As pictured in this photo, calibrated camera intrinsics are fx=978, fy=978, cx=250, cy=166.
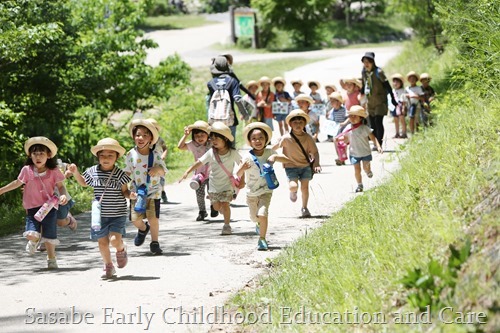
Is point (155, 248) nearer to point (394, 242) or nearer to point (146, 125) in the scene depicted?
point (146, 125)

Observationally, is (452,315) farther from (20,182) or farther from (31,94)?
(31,94)

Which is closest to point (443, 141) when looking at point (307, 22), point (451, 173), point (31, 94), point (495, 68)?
point (495, 68)

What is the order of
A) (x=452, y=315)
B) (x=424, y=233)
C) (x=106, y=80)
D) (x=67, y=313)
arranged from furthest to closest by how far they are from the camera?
(x=106, y=80), (x=67, y=313), (x=424, y=233), (x=452, y=315)

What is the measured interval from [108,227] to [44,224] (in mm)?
1078

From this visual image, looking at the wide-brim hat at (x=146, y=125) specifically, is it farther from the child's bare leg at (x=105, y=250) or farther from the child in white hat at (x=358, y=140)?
the child in white hat at (x=358, y=140)

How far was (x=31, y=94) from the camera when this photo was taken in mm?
17797

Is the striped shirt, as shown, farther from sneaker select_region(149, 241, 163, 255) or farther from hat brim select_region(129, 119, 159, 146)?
sneaker select_region(149, 241, 163, 255)

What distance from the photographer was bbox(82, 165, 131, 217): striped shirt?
379 inches

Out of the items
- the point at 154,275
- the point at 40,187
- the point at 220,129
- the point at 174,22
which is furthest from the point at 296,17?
the point at 154,275

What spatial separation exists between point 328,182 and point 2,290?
744 centimetres

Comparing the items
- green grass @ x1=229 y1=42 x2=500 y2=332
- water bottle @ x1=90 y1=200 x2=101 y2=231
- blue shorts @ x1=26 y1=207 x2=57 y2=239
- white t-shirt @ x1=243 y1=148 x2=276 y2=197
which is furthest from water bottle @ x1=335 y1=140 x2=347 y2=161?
water bottle @ x1=90 y1=200 x2=101 y2=231

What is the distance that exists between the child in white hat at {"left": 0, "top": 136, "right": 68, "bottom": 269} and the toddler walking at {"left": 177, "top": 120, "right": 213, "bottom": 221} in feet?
8.76

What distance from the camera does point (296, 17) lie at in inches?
1705

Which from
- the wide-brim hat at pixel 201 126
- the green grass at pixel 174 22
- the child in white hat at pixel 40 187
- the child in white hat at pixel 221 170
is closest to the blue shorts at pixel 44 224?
the child in white hat at pixel 40 187
